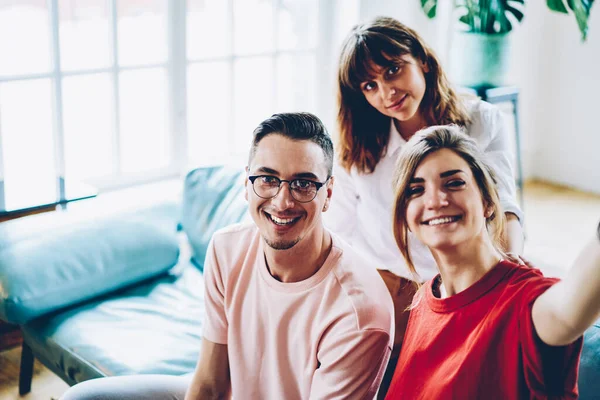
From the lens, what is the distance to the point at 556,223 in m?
4.54

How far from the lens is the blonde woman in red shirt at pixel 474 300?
1143 mm

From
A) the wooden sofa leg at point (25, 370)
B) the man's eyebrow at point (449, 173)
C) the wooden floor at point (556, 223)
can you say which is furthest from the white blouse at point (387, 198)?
the wooden floor at point (556, 223)

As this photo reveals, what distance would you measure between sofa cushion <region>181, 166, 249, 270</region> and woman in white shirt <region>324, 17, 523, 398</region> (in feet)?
1.76

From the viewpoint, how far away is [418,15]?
4.18 m

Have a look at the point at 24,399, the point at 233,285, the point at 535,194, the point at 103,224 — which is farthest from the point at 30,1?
the point at 535,194

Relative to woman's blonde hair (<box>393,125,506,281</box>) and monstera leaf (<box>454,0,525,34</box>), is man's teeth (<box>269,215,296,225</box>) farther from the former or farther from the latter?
monstera leaf (<box>454,0,525,34</box>)

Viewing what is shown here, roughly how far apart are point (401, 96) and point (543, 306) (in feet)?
3.50

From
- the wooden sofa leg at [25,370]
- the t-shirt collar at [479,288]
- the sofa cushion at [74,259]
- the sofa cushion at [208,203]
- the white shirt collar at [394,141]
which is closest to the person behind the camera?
the t-shirt collar at [479,288]

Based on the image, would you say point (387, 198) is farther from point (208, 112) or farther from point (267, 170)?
point (208, 112)

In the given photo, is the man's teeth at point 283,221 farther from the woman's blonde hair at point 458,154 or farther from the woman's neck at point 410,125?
the woman's neck at point 410,125

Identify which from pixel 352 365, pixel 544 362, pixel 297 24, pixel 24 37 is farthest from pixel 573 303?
pixel 297 24

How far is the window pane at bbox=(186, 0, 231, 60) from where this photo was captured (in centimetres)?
349

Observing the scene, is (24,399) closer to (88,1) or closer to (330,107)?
(88,1)

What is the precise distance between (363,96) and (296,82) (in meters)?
1.78
